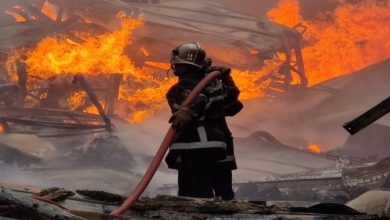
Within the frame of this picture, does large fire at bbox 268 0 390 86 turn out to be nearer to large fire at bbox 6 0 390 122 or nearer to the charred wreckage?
large fire at bbox 6 0 390 122

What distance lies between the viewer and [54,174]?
7.71 m

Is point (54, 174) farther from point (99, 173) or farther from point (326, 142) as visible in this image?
point (326, 142)

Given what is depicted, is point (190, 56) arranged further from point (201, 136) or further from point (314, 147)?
point (314, 147)

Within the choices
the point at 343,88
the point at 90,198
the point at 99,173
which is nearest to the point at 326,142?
the point at 343,88

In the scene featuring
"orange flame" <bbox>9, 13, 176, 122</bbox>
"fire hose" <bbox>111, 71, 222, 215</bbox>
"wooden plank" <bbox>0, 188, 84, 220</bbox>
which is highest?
"orange flame" <bbox>9, 13, 176, 122</bbox>

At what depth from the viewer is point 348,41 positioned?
1531cm

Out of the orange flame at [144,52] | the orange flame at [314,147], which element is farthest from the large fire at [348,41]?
the orange flame at [144,52]

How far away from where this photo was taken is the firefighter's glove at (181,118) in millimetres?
2857

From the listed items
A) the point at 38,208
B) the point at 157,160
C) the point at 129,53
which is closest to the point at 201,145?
the point at 157,160

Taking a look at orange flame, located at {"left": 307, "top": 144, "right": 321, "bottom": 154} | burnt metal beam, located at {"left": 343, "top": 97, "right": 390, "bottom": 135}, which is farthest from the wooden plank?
orange flame, located at {"left": 307, "top": 144, "right": 321, "bottom": 154}

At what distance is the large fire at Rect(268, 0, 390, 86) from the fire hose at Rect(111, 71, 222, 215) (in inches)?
495

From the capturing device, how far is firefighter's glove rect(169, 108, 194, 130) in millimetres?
2857

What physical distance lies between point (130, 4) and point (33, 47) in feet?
8.75

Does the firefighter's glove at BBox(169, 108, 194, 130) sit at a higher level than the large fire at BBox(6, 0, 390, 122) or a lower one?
lower
